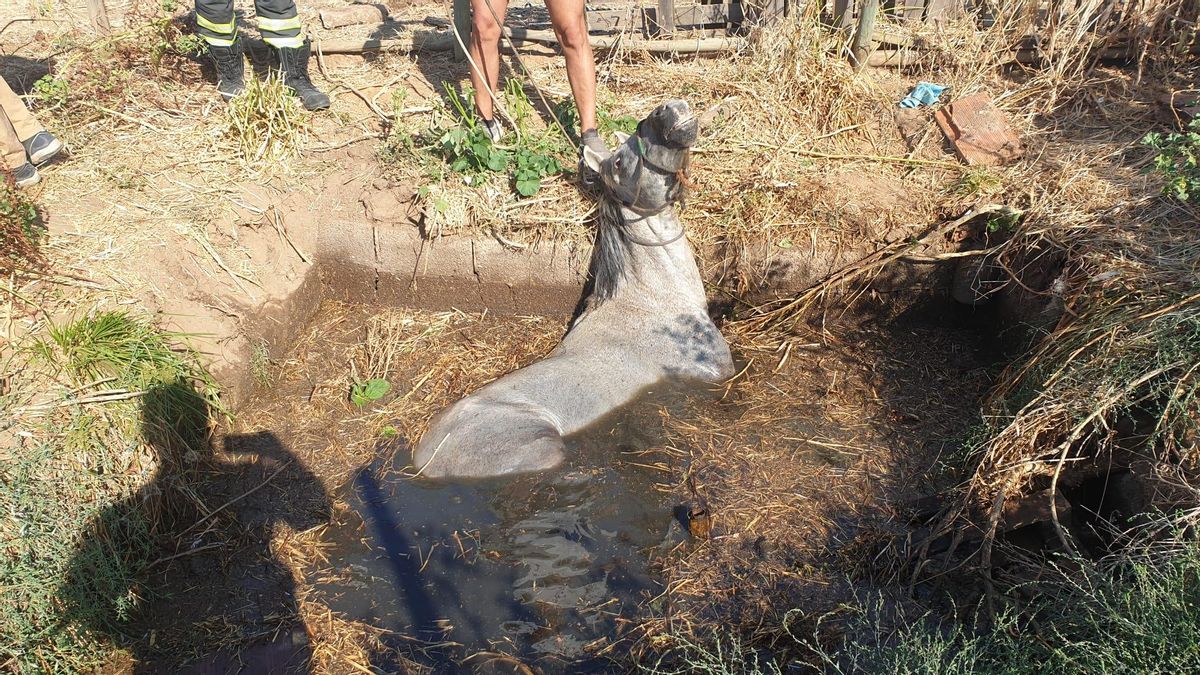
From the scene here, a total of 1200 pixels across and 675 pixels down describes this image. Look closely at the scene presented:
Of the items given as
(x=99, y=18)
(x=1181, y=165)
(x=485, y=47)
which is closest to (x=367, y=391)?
(x=485, y=47)

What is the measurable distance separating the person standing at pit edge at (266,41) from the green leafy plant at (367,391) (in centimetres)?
213

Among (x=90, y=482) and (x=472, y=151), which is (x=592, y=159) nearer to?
(x=472, y=151)

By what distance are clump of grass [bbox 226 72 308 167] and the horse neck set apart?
2.31m

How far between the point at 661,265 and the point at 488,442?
1.30 metres

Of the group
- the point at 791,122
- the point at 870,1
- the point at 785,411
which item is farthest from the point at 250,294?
the point at 870,1

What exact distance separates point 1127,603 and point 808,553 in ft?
3.92

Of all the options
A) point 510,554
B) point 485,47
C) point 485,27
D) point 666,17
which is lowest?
point 510,554

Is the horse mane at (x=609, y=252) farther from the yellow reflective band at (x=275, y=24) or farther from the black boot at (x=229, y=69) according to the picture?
the black boot at (x=229, y=69)

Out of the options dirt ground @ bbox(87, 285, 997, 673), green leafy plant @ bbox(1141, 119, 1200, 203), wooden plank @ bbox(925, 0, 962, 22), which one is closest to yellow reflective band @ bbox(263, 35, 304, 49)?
dirt ground @ bbox(87, 285, 997, 673)

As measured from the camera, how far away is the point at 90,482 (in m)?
3.34

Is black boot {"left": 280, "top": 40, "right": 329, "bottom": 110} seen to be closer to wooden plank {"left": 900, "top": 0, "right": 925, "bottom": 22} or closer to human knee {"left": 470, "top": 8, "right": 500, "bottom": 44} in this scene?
human knee {"left": 470, "top": 8, "right": 500, "bottom": 44}

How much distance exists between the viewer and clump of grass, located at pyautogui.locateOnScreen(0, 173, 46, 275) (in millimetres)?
3938

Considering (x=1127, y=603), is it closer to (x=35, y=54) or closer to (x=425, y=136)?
(x=425, y=136)

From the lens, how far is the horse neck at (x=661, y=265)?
4.32 metres
